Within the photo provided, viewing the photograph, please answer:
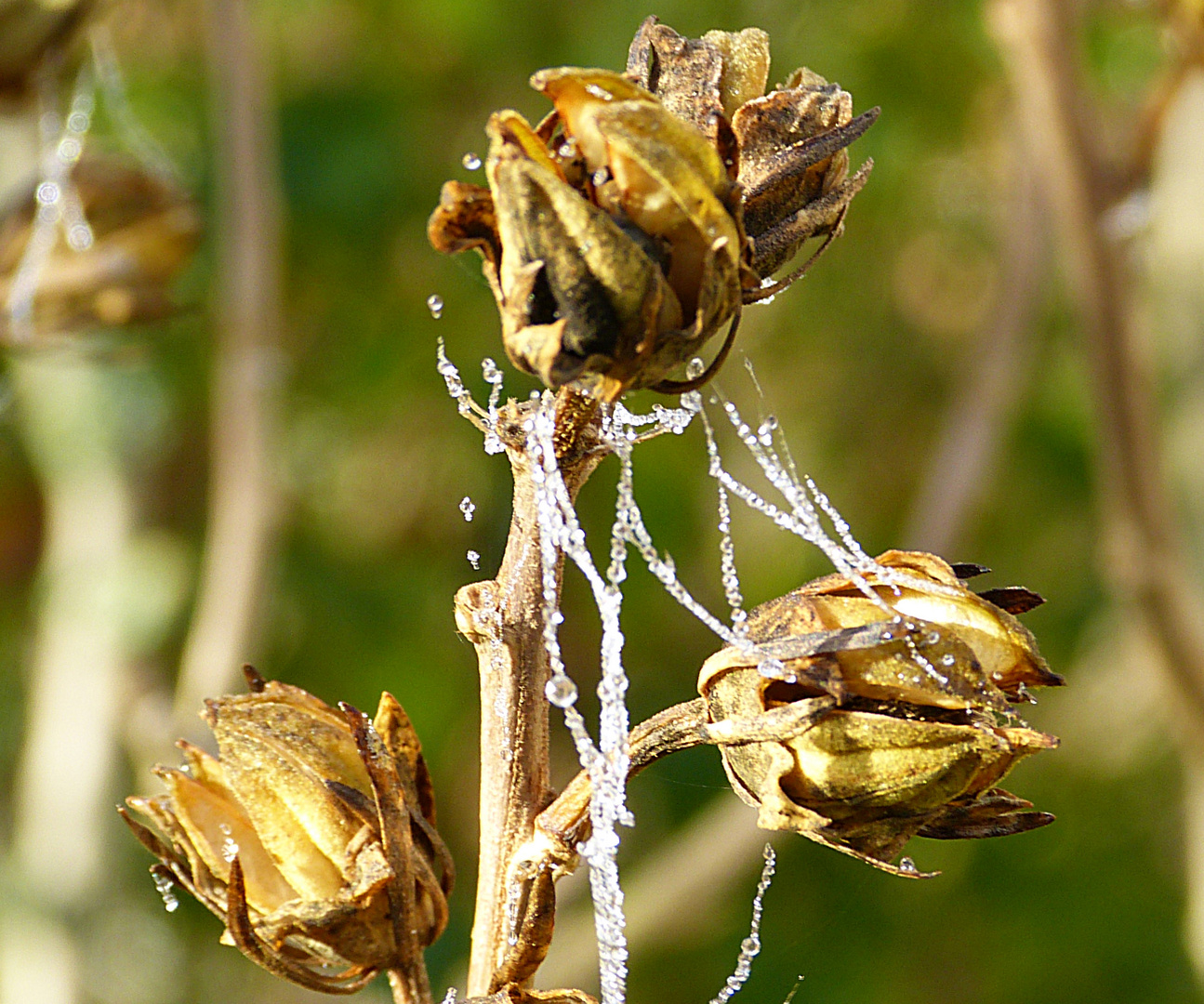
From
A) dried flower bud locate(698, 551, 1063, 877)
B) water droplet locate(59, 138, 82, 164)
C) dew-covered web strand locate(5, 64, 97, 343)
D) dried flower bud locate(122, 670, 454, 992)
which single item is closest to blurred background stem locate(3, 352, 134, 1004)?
water droplet locate(59, 138, 82, 164)

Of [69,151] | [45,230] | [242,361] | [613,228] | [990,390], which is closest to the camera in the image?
[613,228]

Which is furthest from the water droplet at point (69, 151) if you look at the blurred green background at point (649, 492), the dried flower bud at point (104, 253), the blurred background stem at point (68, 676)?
the blurred green background at point (649, 492)

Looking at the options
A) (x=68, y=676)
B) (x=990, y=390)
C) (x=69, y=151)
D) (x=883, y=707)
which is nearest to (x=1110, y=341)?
(x=990, y=390)

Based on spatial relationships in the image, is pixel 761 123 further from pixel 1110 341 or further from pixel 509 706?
pixel 1110 341

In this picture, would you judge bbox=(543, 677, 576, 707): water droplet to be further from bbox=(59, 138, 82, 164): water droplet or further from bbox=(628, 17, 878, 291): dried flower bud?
bbox=(59, 138, 82, 164): water droplet

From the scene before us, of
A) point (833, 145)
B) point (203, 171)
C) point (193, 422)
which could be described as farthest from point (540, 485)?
point (193, 422)

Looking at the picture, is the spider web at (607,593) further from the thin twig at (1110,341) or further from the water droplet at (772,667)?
the thin twig at (1110,341)

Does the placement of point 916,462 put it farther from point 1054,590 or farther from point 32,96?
point 32,96
